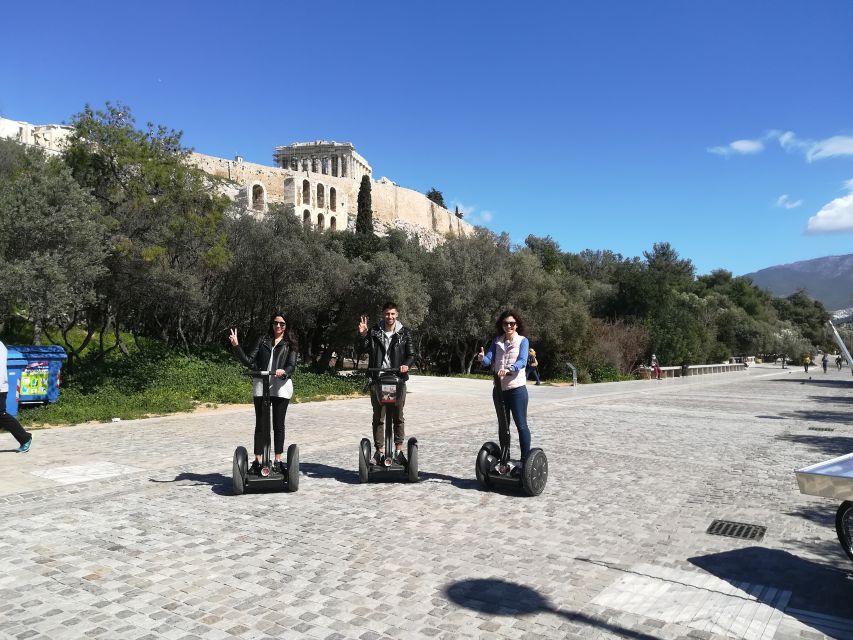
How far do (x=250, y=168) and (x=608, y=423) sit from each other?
207ft

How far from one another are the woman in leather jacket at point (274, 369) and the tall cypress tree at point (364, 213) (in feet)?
159

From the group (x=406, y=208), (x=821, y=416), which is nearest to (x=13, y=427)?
(x=821, y=416)

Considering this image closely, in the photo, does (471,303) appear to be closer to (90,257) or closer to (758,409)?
(758,409)

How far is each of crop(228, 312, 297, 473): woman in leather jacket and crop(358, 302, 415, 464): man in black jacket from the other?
837 mm

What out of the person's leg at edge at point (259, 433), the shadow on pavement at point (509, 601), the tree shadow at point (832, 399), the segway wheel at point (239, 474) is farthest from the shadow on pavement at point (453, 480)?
the tree shadow at point (832, 399)

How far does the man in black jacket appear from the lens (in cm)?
663

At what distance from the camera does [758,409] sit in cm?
1602

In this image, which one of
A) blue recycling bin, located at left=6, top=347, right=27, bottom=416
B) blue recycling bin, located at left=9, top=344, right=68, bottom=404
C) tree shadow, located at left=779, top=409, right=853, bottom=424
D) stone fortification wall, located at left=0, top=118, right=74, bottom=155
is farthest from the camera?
stone fortification wall, located at left=0, top=118, right=74, bottom=155

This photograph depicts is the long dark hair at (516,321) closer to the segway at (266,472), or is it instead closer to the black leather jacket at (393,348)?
the black leather jacket at (393,348)

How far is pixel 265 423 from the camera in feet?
20.3

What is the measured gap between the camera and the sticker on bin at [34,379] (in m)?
11.7

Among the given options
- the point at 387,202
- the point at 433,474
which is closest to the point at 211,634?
the point at 433,474

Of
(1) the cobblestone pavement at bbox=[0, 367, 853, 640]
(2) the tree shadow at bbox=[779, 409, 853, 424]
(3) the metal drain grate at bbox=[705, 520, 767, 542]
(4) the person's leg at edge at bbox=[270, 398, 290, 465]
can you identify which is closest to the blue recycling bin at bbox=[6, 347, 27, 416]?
(1) the cobblestone pavement at bbox=[0, 367, 853, 640]

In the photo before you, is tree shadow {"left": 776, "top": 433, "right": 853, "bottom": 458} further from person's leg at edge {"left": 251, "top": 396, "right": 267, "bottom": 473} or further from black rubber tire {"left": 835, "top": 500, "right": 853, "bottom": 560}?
person's leg at edge {"left": 251, "top": 396, "right": 267, "bottom": 473}
